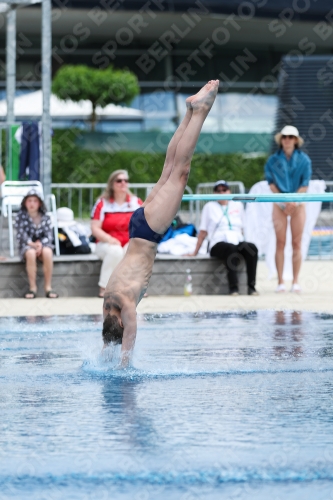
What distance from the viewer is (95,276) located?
11.0 m

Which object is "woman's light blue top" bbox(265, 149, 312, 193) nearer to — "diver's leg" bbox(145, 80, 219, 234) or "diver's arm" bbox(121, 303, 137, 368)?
"diver's leg" bbox(145, 80, 219, 234)

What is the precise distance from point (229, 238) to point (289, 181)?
3.18ft

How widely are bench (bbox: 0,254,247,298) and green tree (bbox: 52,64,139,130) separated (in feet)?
46.0

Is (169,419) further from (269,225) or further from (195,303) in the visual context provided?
(269,225)

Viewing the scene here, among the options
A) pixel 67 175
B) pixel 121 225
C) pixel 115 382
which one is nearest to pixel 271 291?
pixel 121 225

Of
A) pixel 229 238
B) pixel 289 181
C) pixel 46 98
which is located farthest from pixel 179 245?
pixel 46 98

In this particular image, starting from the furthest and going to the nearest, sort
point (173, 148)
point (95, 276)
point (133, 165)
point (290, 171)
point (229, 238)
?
point (133, 165), point (229, 238), point (95, 276), point (290, 171), point (173, 148)

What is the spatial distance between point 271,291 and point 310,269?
9.31 ft

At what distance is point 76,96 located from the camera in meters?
25.5

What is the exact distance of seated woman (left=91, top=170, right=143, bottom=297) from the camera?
10.6m

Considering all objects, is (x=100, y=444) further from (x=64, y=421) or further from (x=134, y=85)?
(x=134, y=85)

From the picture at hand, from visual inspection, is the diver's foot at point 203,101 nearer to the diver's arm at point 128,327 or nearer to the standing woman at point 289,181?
the diver's arm at point 128,327

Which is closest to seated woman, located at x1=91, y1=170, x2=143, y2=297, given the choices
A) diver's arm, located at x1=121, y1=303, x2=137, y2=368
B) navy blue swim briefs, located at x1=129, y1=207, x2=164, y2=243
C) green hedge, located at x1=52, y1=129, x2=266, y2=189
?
navy blue swim briefs, located at x1=129, y1=207, x2=164, y2=243

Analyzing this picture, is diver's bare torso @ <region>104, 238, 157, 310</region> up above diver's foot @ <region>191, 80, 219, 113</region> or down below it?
below
